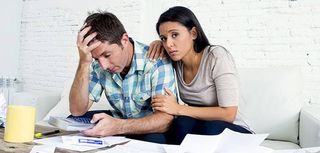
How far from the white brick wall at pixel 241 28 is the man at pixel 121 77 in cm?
107

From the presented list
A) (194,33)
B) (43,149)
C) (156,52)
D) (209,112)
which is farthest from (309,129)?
(43,149)

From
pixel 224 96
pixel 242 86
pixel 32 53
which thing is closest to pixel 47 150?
pixel 224 96

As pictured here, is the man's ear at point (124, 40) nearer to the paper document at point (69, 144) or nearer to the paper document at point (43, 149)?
the paper document at point (69, 144)

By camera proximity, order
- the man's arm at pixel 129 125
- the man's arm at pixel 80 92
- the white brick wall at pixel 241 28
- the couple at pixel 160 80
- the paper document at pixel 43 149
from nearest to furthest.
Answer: the paper document at pixel 43 149 → the man's arm at pixel 129 125 → the couple at pixel 160 80 → the man's arm at pixel 80 92 → the white brick wall at pixel 241 28

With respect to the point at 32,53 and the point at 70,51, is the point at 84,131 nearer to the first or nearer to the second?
the point at 70,51

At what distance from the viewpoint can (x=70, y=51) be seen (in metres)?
3.10

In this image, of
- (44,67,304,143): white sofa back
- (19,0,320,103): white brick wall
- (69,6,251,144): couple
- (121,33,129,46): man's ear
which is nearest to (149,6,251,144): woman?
(69,6,251,144): couple

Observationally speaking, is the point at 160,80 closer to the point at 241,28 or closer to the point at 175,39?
the point at 175,39

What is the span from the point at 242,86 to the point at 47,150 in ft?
4.16

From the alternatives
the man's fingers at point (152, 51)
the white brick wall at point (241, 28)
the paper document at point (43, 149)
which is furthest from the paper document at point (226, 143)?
the white brick wall at point (241, 28)

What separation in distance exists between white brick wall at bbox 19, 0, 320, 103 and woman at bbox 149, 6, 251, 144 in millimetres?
891

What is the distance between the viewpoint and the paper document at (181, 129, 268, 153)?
84 centimetres

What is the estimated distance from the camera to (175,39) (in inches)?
54.5

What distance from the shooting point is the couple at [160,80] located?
1.20 m
